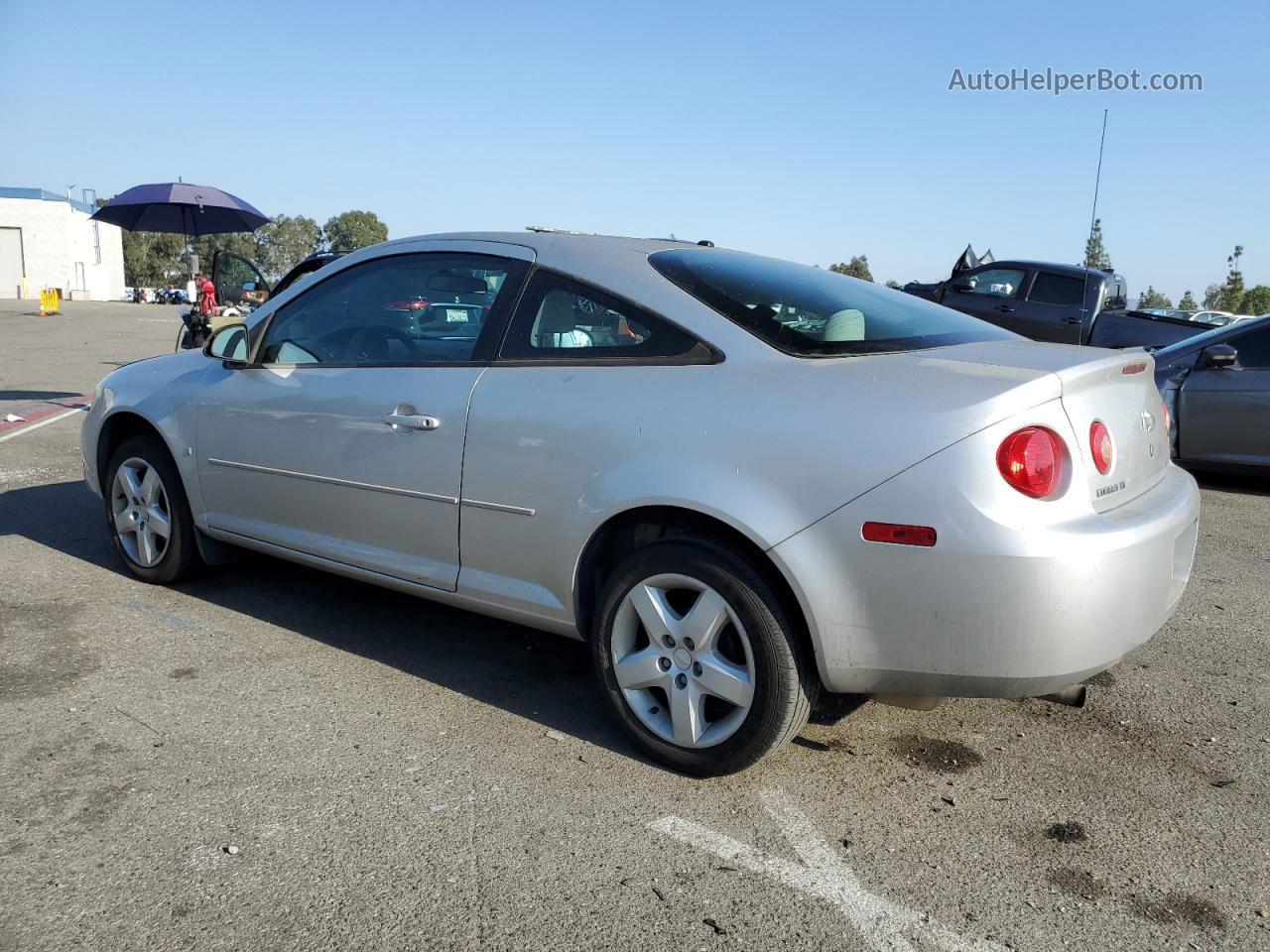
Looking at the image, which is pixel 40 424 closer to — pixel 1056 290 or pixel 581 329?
pixel 581 329

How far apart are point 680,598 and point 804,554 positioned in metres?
0.50

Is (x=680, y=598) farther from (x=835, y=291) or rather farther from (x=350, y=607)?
(x=350, y=607)

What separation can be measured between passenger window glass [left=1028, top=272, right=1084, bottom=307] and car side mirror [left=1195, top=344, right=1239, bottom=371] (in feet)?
17.4

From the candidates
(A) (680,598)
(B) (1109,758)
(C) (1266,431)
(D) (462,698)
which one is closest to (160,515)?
(D) (462,698)

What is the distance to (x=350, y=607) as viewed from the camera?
4695 millimetres

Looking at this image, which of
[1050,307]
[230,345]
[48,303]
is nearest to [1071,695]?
[230,345]

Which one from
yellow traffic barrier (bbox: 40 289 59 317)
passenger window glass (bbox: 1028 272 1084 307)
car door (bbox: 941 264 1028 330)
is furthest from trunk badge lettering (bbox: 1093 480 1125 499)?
yellow traffic barrier (bbox: 40 289 59 317)

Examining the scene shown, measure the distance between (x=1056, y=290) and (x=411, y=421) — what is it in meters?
11.4

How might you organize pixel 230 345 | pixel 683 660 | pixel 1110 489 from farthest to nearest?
pixel 230 345, pixel 683 660, pixel 1110 489

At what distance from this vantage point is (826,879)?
2.65 meters

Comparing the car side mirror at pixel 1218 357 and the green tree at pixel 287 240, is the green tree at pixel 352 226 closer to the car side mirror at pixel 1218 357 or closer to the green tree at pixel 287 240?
the green tree at pixel 287 240

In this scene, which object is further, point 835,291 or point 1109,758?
point 835,291

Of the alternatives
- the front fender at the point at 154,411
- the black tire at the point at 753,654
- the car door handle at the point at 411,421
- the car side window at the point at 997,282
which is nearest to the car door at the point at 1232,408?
the car side window at the point at 997,282

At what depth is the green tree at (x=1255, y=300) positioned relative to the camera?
44.3 meters
